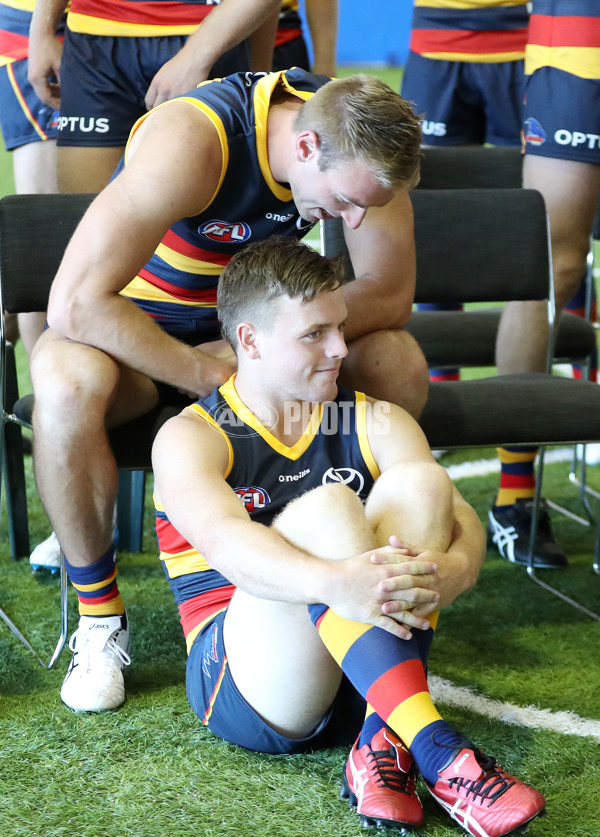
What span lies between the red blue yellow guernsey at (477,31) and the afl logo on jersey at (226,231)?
2.10m

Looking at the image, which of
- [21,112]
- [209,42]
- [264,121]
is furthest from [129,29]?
[264,121]

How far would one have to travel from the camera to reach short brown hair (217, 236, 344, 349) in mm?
2021

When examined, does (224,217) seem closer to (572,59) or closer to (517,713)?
(517,713)

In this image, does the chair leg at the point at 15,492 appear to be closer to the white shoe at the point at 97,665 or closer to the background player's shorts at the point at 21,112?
the white shoe at the point at 97,665

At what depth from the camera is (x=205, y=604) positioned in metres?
2.10

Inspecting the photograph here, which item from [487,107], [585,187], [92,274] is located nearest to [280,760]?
[92,274]

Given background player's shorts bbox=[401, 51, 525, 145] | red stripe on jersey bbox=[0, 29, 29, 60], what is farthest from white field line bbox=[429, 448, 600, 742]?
red stripe on jersey bbox=[0, 29, 29, 60]

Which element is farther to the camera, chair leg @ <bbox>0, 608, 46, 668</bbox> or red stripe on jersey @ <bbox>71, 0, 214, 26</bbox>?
red stripe on jersey @ <bbox>71, 0, 214, 26</bbox>

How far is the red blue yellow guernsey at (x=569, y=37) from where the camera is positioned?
3.17m

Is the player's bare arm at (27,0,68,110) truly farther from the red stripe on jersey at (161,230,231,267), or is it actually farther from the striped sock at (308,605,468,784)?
the striped sock at (308,605,468,784)

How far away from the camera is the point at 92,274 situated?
2178 mm

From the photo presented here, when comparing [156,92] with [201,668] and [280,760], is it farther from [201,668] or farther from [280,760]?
[280,760]

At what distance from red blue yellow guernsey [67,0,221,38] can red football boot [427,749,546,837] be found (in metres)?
2.35

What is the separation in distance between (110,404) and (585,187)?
1.81 metres
